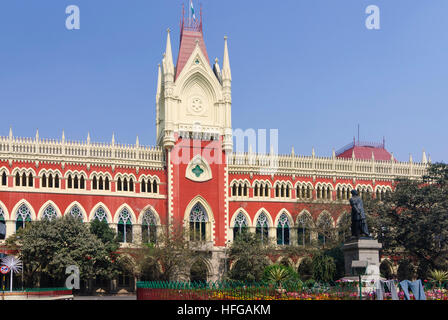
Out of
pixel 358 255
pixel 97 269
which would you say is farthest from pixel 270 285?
pixel 97 269

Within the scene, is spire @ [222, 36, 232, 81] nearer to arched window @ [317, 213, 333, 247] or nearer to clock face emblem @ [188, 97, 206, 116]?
clock face emblem @ [188, 97, 206, 116]

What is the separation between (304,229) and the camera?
59.2 metres

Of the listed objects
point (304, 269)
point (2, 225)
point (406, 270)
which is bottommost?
point (406, 270)

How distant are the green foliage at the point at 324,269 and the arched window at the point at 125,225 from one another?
16.0 metres

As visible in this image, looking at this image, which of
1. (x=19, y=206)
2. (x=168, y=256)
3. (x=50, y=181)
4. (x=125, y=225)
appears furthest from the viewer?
(x=125, y=225)

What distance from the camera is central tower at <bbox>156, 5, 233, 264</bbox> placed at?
182 feet

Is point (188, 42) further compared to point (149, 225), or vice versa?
point (188, 42)

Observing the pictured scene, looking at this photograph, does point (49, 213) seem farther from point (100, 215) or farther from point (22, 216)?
point (100, 215)

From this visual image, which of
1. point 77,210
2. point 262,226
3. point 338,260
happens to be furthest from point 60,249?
point 338,260

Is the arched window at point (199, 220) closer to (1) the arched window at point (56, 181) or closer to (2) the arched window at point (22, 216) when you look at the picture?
Answer: (1) the arched window at point (56, 181)

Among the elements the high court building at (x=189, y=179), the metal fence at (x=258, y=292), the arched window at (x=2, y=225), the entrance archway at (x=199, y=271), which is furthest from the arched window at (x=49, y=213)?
the metal fence at (x=258, y=292)

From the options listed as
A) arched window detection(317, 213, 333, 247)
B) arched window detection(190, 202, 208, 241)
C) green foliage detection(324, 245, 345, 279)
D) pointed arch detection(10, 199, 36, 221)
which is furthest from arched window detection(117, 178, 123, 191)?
green foliage detection(324, 245, 345, 279)

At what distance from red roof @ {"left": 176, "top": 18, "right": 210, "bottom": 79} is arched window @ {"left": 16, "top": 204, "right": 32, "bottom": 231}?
710 inches

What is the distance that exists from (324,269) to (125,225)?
680 inches
